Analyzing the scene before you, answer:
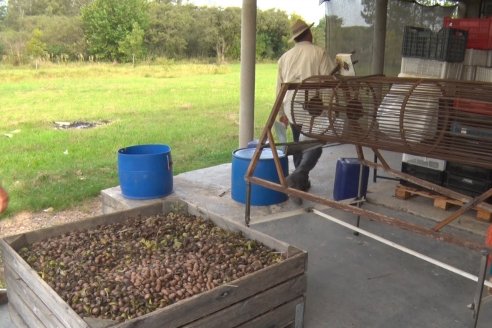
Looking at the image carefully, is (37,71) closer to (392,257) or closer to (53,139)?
(53,139)

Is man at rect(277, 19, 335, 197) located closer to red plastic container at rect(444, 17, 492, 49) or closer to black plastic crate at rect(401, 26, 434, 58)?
black plastic crate at rect(401, 26, 434, 58)

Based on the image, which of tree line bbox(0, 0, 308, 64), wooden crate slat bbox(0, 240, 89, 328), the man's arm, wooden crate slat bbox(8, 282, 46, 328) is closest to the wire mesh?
the man's arm

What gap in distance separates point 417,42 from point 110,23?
943 inches

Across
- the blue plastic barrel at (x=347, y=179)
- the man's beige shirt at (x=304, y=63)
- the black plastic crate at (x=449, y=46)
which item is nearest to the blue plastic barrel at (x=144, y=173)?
the man's beige shirt at (x=304, y=63)

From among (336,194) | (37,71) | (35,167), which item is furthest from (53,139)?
(37,71)

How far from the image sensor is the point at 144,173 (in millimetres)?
4395

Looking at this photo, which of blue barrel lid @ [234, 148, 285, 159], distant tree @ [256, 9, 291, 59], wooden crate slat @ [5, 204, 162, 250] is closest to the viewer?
wooden crate slat @ [5, 204, 162, 250]

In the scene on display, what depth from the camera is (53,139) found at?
885 centimetres

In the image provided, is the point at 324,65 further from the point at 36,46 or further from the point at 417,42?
the point at 36,46

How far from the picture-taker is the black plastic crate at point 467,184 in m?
4.16

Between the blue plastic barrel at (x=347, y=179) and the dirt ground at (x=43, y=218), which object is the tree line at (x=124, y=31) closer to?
the dirt ground at (x=43, y=218)

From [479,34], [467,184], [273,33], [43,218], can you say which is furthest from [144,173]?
[273,33]

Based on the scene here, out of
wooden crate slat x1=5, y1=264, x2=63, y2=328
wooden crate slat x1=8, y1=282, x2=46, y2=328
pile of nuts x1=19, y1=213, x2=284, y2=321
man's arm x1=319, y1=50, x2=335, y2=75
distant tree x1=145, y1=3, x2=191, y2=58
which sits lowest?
wooden crate slat x1=8, y1=282, x2=46, y2=328

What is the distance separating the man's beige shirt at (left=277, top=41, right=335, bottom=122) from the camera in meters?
4.66
